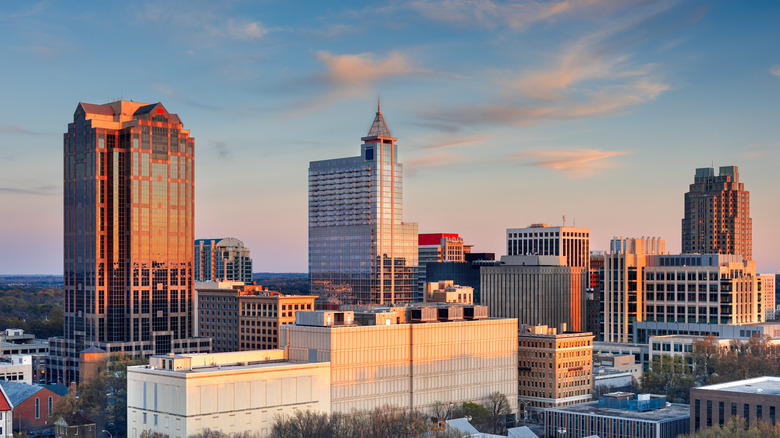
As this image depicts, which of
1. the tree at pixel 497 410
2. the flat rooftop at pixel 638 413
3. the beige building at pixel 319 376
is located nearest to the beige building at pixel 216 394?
the beige building at pixel 319 376

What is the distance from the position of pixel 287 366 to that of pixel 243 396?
10.4 meters

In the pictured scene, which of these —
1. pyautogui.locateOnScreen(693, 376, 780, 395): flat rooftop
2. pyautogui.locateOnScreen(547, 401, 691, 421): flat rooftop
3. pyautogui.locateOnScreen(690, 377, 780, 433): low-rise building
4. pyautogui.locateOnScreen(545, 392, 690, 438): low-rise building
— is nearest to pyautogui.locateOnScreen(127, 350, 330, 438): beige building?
pyautogui.locateOnScreen(545, 392, 690, 438): low-rise building

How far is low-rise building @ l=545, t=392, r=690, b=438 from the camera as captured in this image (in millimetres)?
159625

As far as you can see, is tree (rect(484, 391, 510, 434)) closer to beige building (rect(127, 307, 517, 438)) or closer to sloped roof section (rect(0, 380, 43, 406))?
beige building (rect(127, 307, 517, 438))

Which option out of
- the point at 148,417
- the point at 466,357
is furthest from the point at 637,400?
the point at 148,417

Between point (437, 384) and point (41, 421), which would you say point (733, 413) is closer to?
point (437, 384)

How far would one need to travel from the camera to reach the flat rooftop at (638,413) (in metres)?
163

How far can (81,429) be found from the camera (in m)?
177

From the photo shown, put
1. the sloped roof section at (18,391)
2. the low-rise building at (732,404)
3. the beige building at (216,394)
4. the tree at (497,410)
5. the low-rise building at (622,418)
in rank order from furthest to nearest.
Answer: the tree at (497,410)
the sloped roof section at (18,391)
the low-rise building at (622,418)
the beige building at (216,394)
the low-rise building at (732,404)

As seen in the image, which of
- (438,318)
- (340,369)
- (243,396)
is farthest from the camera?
(438,318)

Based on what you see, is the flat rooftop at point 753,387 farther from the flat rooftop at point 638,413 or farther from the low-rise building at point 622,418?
the flat rooftop at point 638,413

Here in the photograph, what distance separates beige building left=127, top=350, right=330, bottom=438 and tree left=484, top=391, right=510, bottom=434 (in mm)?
39584

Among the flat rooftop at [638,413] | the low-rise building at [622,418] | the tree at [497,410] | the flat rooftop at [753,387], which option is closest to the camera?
the flat rooftop at [753,387]

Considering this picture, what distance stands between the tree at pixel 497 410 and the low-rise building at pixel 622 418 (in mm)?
15327
